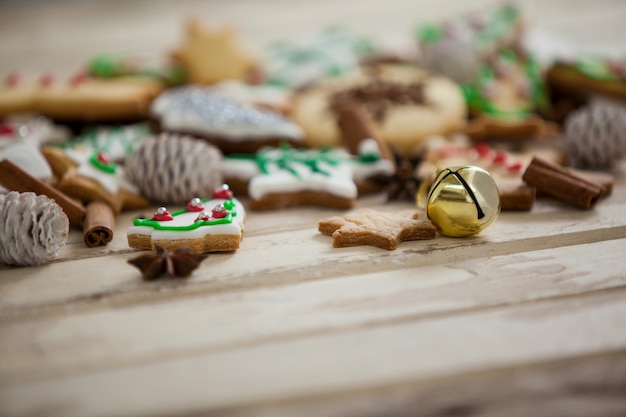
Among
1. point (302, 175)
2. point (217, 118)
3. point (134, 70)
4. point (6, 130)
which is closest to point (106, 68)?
point (134, 70)

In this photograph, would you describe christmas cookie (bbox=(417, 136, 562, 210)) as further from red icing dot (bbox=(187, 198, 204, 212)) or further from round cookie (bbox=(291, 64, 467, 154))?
red icing dot (bbox=(187, 198, 204, 212))

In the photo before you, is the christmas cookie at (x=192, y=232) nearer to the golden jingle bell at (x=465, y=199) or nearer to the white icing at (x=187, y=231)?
the white icing at (x=187, y=231)

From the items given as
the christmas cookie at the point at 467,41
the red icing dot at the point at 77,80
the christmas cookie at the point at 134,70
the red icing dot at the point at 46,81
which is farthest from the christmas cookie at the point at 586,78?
the red icing dot at the point at 46,81

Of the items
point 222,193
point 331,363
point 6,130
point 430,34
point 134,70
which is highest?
point 430,34

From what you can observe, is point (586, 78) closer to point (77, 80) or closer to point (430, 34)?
point (430, 34)

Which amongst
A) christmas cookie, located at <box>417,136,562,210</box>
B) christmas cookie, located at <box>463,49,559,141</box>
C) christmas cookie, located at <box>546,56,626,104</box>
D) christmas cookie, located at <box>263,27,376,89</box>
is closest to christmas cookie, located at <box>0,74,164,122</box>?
christmas cookie, located at <box>263,27,376,89</box>

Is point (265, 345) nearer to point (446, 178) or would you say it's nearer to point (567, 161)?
point (446, 178)

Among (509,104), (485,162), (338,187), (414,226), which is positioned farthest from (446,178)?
(509,104)
